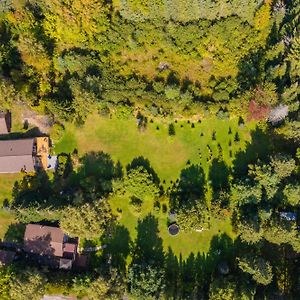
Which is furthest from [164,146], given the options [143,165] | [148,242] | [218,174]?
[148,242]

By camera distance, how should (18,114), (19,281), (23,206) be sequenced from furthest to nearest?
(18,114)
(23,206)
(19,281)

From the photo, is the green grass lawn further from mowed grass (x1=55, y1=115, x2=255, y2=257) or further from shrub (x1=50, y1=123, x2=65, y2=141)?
shrub (x1=50, y1=123, x2=65, y2=141)

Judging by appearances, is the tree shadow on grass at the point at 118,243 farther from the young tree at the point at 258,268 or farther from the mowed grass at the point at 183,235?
the young tree at the point at 258,268

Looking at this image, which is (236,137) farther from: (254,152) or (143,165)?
(143,165)

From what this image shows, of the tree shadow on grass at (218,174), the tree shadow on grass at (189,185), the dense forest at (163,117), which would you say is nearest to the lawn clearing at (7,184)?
the dense forest at (163,117)

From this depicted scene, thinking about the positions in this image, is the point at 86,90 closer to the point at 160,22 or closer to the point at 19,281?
the point at 160,22

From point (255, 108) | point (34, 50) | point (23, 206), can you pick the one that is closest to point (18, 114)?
point (34, 50)

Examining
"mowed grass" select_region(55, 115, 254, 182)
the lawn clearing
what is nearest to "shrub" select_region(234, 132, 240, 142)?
"mowed grass" select_region(55, 115, 254, 182)
